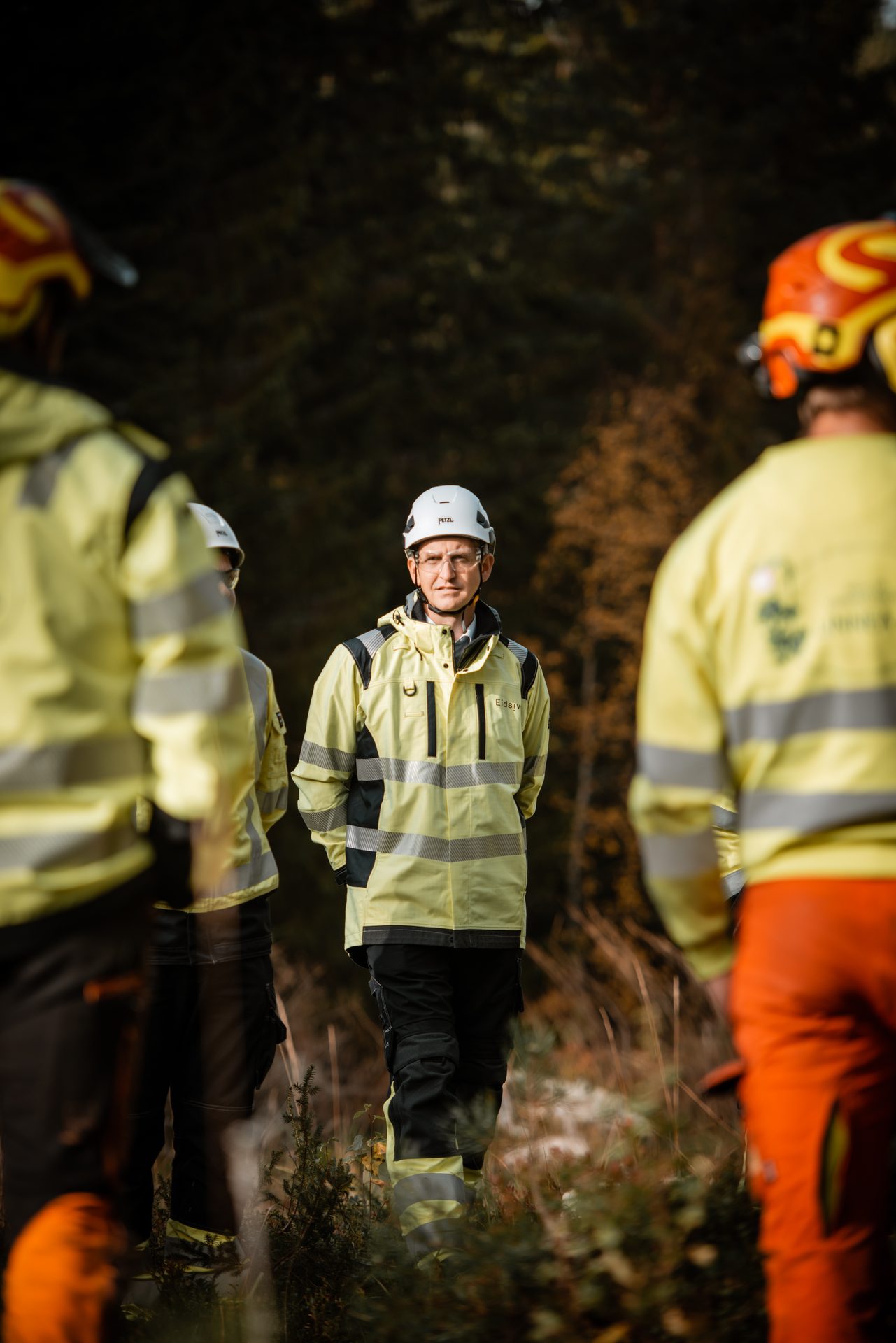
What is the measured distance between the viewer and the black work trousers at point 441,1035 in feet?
14.5

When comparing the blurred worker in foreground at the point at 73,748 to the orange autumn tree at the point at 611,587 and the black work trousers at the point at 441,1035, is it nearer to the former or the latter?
the black work trousers at the point at 441,1035

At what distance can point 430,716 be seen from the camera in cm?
484

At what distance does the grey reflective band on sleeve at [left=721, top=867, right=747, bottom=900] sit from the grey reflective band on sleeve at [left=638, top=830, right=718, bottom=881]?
1.75m

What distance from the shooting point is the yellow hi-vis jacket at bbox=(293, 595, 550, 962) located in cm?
472

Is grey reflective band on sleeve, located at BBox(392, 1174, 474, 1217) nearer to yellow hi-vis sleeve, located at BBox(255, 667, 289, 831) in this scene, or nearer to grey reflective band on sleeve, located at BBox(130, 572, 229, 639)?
yellow hi-vis sleeve, located at BBox(255, 667, 289, 831)

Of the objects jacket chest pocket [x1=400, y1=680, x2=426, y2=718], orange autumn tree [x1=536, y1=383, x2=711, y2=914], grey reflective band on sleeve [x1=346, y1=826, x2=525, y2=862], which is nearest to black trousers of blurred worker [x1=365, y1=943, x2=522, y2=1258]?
grey reflective band on sleeve [x1=346, y1=826, x2=525, y2=862]

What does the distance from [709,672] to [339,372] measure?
18.7 meters

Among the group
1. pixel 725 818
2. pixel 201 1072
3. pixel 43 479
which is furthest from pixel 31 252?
pixel 201 1072

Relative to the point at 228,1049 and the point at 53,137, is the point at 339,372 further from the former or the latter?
the point at 228,1049

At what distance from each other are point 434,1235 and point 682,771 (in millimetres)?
2021

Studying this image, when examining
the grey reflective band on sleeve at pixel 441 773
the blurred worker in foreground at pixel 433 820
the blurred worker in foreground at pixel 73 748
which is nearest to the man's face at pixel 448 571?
the blurred worker in foreground at pixel 433 820

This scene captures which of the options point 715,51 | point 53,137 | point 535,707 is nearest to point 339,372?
point 53,137

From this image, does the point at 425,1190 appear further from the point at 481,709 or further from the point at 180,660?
the point at 180,660

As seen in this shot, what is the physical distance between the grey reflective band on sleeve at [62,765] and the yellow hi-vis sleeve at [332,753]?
241cm
